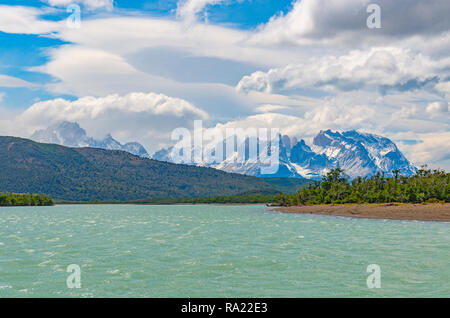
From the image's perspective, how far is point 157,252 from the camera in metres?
64.7

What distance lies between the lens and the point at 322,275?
4691cm

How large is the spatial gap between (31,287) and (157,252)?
80.3 feet

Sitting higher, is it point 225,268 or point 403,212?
point 225,268

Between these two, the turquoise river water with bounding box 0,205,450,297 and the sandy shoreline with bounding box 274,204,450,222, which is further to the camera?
the sandy shoreline with bounding box 274,204,450,222

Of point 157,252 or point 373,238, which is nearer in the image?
point 157,252

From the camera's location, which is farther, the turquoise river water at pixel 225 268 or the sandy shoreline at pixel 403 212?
the sandy shoreline at pixel 403 212

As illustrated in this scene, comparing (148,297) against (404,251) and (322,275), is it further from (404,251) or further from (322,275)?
(404,251)

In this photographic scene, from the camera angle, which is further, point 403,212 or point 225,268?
point 403,212

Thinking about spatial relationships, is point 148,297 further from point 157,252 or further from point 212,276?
point 157,252

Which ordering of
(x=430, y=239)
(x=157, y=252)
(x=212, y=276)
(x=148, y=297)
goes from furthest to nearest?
(x=430, y=239) < (x=157, y=252) < (x=212, y=276) < (x=148, y=297)
